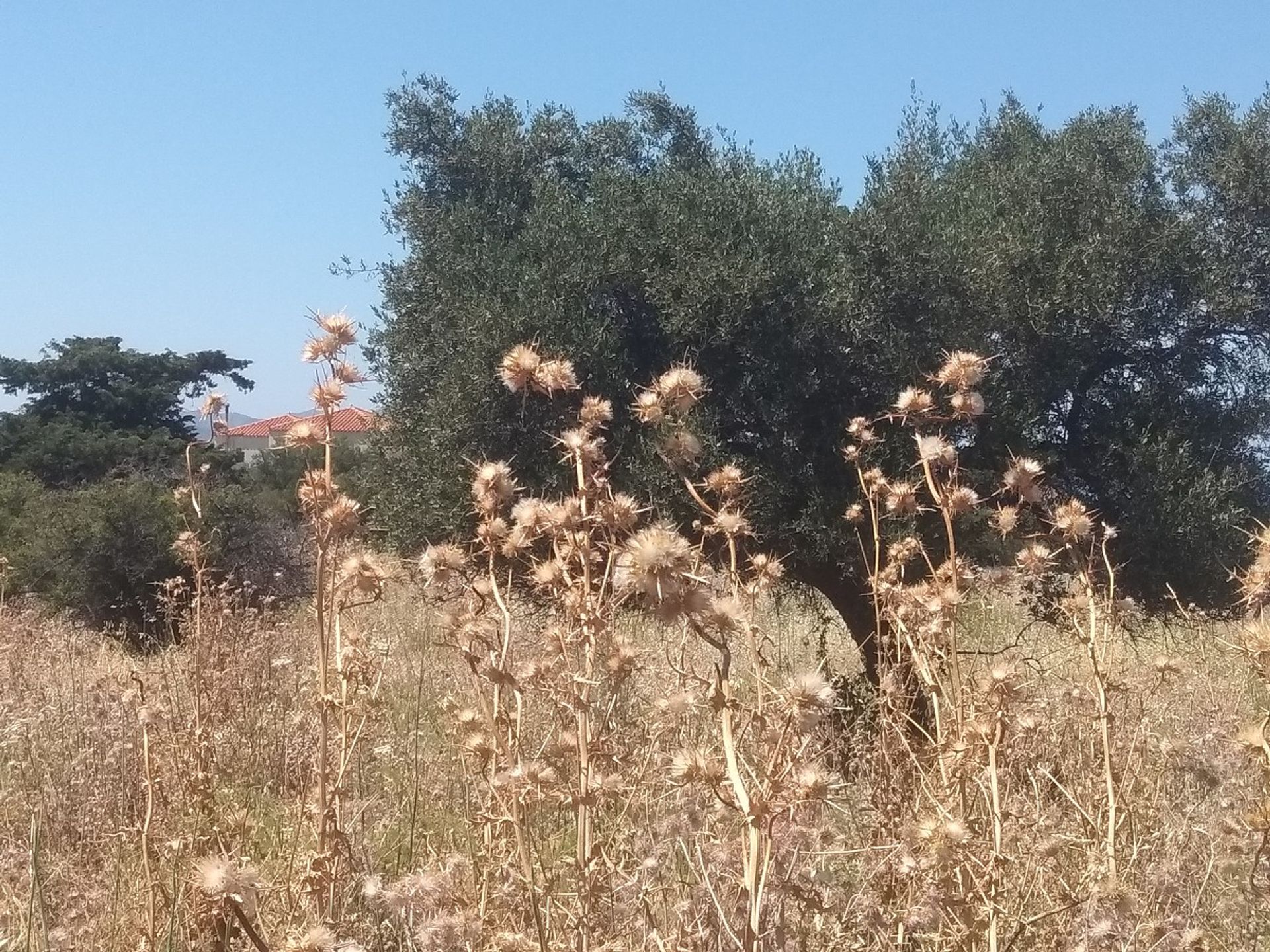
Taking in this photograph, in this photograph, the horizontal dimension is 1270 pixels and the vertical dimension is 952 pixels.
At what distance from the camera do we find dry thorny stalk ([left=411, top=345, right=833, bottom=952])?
1.26m

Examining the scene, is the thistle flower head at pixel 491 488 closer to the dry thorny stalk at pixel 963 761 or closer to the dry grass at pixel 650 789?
the dry grass at pixel 650 789

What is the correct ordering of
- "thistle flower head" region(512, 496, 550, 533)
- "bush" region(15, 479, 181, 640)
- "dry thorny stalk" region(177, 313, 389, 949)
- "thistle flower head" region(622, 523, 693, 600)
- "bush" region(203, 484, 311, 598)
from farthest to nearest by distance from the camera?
"bush" region(203, 484, 311, 598) < "bush" region(15, 479, 181, 640) < "thistle flower head" region(512, 496, 550, 533) < "dry thorny stalk" region(177, 313, 389, 949) < "thistle flower head" region(622, 523, 693, 600)

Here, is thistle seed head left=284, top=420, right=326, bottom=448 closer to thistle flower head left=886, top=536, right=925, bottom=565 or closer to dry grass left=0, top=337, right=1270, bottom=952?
dry grass left=0, top=337, right=1270, bottom=952

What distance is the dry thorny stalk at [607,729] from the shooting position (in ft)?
4.13

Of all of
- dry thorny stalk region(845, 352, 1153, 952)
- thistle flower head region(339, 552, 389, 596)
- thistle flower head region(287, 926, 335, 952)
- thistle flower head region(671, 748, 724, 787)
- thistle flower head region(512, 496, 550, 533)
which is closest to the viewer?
thistle flower head region(671, 748, 724, 787)

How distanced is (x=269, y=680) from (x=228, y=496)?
23.2 feet

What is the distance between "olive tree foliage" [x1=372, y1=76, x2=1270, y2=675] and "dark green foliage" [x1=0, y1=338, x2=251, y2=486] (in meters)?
16.7

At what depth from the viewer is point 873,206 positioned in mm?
5305

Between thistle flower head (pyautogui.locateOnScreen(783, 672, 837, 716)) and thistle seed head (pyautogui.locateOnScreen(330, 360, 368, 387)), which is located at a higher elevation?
thistle seed head (pyautogui.locateOnScreen(330, 360, 368, 387))

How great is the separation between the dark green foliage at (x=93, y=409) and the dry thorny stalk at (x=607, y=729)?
772 inches

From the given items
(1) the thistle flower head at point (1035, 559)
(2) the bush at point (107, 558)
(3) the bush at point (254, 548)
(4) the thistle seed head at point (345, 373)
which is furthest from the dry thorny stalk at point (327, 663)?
(2) the bush at point (107, 558)

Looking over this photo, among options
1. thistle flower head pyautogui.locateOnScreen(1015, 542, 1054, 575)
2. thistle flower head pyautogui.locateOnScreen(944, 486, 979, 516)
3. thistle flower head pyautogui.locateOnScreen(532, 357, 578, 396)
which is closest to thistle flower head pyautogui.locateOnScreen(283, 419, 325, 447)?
thistle flower head pyautogui.locateOnScreen(532, 357, 578, 396)

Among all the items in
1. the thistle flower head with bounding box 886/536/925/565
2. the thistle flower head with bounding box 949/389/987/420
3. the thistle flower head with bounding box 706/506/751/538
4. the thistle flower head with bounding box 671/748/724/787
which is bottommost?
the thistle flower head with bounding box 671/748/724/787

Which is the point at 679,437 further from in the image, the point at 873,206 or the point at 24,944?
the point at 873,206
